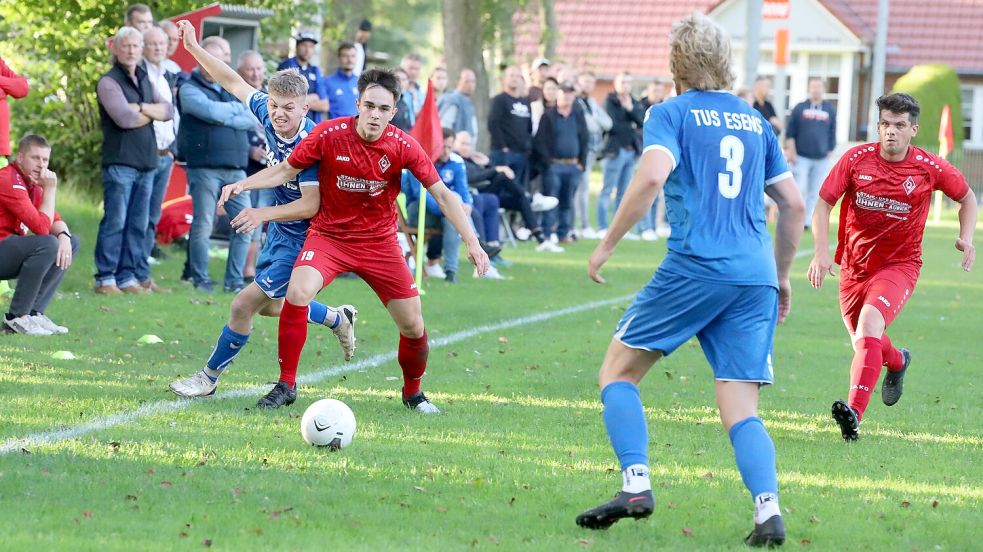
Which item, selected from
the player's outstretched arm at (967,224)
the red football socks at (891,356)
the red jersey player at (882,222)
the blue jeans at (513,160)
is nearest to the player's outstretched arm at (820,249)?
the red jersey player at (882,222)

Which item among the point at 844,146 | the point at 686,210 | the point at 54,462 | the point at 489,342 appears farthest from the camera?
the point at 844,146

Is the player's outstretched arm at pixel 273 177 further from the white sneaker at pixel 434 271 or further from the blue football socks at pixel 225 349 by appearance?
the white sneaker at pixel 434 271

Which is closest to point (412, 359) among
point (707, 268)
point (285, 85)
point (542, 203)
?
point (285, 85)

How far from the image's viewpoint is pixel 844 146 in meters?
44.2

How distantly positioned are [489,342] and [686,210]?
595 centimetres

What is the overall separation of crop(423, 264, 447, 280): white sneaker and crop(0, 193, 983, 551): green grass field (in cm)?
387

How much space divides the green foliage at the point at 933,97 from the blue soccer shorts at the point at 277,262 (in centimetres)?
3261

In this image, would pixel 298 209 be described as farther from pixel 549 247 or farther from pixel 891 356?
pixel 549 247

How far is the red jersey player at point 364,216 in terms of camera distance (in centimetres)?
758

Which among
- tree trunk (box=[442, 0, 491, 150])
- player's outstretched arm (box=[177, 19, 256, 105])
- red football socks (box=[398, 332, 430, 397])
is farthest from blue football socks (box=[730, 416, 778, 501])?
tree trunk (box=[442, 0, 491, 150])

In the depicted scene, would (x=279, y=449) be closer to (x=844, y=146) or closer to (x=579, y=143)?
(x=579, y=143)

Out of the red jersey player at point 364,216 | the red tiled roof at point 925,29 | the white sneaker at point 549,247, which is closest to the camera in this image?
the red jersey player at point 364,216

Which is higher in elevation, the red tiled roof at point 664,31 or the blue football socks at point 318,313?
the blue football socks at point 318,313

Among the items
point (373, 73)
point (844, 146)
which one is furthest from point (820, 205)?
point (844, 146)
